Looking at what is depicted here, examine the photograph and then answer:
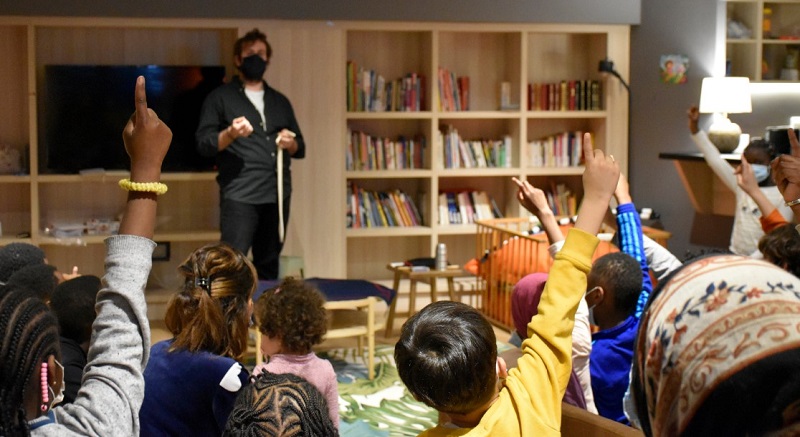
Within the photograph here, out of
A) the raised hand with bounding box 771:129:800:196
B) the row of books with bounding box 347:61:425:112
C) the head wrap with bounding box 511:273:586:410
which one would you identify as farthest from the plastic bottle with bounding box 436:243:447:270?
the raised hand with bounding box 771:129:800:196

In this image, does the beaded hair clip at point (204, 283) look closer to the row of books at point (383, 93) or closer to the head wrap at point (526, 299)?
the head wrap at point (526, 299)

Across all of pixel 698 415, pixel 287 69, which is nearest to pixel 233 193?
pixel 287 69

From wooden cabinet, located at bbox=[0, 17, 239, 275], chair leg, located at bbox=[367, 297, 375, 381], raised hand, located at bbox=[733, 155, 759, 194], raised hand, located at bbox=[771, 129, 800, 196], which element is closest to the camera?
raised hand, located at bbox=[771, 129, 800, 196]

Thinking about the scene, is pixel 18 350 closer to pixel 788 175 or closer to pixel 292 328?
pixel 788 175

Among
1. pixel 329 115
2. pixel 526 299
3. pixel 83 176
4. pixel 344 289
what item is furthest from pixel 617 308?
pixel 83 176

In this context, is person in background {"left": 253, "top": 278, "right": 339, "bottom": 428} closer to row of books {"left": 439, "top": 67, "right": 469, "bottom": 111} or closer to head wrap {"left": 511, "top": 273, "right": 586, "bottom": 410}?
head wrap {"left": 511, "top": 273, "right": 586, "bottom": 410}

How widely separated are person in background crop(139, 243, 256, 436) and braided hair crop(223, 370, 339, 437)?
59cm

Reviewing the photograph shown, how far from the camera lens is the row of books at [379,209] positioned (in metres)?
6.97

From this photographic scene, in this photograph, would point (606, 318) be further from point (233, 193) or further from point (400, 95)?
point (400, 95)

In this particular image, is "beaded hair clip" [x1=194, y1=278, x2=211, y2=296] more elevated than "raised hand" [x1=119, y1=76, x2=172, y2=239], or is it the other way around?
"raised hand" [x1=119, y1=76, x2=172, y2=239]

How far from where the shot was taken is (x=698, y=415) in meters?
0.61

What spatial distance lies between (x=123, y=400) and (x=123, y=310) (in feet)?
0.37

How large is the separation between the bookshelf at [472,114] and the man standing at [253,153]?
953mm

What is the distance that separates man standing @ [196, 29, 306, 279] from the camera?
18.7 feet
